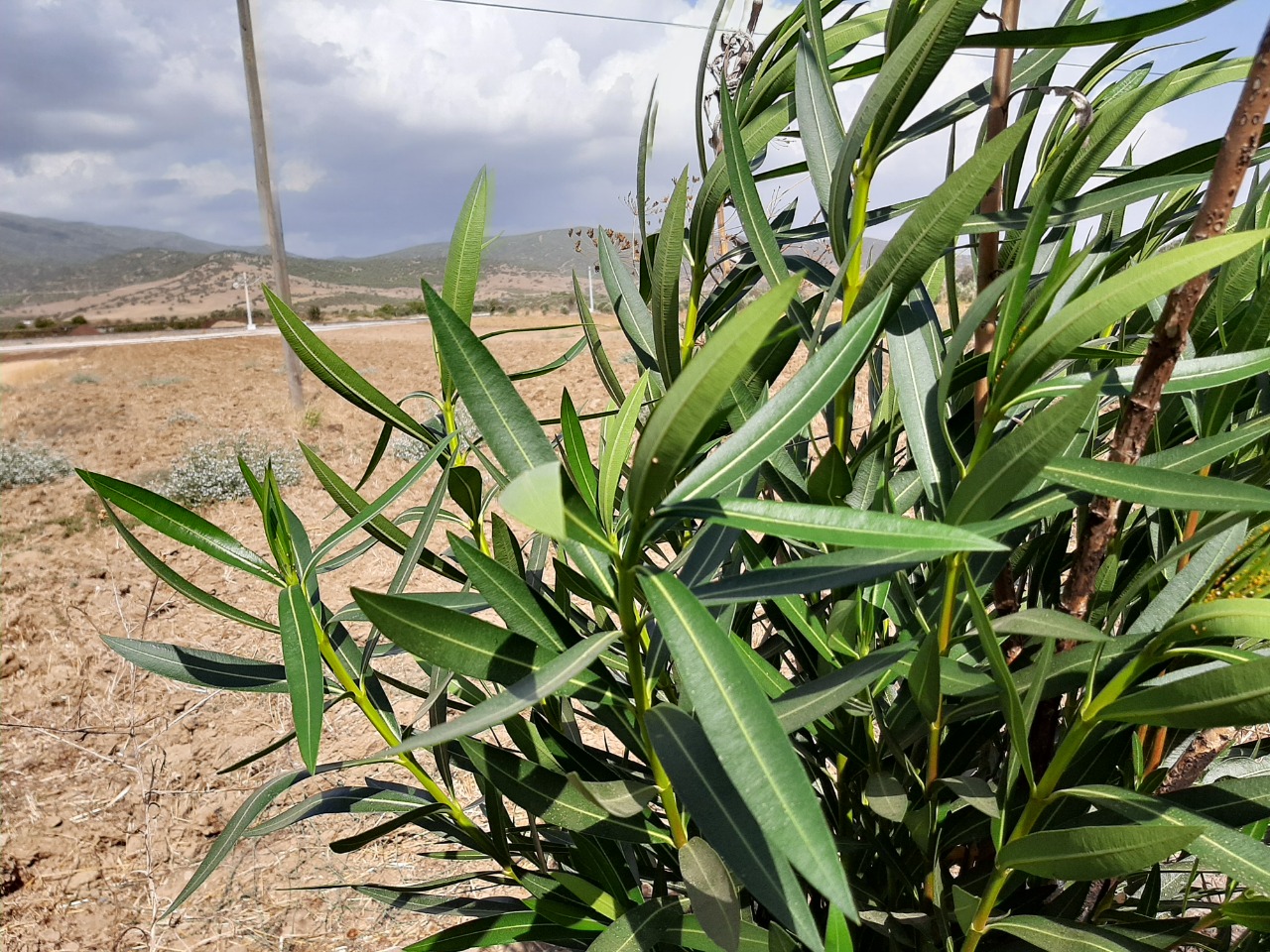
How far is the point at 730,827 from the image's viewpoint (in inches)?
12.7

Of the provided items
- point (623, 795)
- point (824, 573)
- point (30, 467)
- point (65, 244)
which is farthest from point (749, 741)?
point (65, 244)

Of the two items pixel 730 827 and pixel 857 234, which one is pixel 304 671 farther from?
pixel 857 234

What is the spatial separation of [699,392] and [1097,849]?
0.93ft

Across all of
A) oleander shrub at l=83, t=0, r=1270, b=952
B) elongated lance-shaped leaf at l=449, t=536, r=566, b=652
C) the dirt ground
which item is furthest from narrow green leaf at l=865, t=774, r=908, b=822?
the dirt ground

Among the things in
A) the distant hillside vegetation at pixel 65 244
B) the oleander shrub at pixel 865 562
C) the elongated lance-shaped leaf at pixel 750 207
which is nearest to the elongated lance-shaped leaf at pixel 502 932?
the oleander shrub at pixel 865 562

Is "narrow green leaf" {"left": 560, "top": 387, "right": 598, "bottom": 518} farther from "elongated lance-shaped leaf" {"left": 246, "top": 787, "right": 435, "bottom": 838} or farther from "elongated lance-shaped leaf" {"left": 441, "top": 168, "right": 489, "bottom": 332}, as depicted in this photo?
"elongated lance-shaped leaf" {"left": 246, "top": 787, "right": 435, "bottom": 838}

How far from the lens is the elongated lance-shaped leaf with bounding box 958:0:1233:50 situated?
373 mm

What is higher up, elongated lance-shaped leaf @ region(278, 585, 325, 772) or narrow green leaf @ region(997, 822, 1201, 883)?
elongated lance-shaped leaf @ region(278, 585, 325, 772)

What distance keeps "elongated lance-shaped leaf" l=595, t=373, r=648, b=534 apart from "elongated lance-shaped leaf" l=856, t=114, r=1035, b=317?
137 mm

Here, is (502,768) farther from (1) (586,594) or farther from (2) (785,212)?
(2) (785,212)

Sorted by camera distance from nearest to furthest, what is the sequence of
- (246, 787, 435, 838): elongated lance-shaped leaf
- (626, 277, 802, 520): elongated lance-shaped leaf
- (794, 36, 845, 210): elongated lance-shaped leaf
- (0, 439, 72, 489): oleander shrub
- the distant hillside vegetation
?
(626, 277, 802, 520): elongated lance-shaped leaf → (794, 36, 845, 210): elongated lance-shaped leaf → (246, 787, 435, 838): elongated lance-shaped leaf → (0, 439, 72, 489): oleander shrub → the distant hillside vegetation

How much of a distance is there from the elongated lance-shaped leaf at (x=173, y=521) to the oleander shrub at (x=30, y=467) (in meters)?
5.13

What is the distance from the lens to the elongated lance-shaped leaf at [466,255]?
0.49 meters

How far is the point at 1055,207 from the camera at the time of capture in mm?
434
